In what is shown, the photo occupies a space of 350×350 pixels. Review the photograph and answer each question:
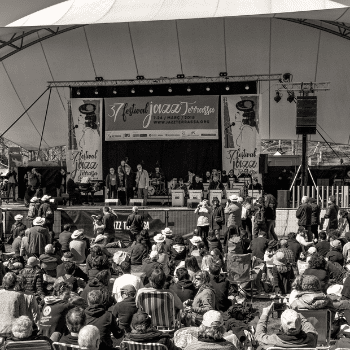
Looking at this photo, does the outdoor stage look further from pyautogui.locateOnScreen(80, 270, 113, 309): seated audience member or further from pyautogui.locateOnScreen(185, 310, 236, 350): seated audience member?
pyautogui.locateOnScreen(185, 310, 236, 350): seated audience member

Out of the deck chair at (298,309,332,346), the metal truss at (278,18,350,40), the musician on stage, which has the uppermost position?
the metal truss at (278,18,350,40)

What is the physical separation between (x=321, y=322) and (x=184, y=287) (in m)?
1.75

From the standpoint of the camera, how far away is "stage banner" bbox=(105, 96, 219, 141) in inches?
874

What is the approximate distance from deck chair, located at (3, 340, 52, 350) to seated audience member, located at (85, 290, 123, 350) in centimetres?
65

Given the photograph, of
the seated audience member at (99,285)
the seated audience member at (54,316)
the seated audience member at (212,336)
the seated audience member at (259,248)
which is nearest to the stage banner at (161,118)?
the seated audience member at (259,248)

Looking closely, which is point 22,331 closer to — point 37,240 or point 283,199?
point 37,240

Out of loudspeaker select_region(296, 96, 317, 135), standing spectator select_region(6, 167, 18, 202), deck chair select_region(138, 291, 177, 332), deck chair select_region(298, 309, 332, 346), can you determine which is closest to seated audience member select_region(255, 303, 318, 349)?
deck chair select_region(298, 309, 332, 346)

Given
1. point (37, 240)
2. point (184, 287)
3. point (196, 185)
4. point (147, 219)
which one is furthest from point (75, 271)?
point (196, 185)

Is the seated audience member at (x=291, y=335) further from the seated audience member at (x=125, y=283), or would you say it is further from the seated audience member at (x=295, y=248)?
the seated audience member at (x=295, y=248)

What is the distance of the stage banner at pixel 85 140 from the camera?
22828mm

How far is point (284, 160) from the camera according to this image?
25.5 m

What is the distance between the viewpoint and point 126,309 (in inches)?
273

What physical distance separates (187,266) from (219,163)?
45.2 ft

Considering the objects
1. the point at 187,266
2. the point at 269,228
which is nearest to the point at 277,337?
the point at 187,266
